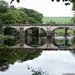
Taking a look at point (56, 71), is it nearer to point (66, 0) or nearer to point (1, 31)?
point (66, 0)

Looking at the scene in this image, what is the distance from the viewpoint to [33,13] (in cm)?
11150

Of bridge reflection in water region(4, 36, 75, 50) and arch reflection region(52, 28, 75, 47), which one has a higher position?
bridge reflection in water region(4, 36, 75, 50)

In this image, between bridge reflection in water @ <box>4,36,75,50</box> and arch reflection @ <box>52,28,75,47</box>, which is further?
arch reflection @ <box>52,28,75,47</box>

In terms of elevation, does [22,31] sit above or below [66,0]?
below

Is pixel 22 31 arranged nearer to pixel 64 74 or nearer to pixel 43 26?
pixel 43 26

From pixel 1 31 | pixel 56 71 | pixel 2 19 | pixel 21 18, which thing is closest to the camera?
pixel 56 71

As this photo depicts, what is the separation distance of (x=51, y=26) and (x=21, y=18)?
1528 centimetres

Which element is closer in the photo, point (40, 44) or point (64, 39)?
point (40, 44)

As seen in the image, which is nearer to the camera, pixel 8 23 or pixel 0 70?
pixel 0 70

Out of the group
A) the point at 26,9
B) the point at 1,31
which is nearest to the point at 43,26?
the point at 1,31

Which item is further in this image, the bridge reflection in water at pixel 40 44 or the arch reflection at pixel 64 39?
the arch reflection at pixel 64 39

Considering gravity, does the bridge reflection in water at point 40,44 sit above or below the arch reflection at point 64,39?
above

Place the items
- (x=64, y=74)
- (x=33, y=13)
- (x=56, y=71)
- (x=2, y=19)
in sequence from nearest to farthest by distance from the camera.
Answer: (x=64, y=74), (x=56, y=71), (x=2, y=19), (x=33, y=13)

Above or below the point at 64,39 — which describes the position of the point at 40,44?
above
